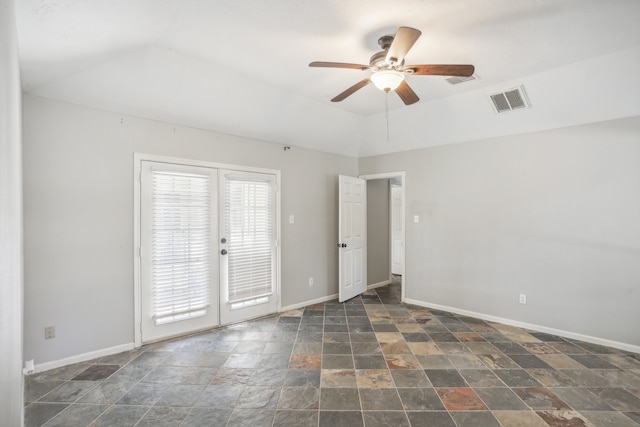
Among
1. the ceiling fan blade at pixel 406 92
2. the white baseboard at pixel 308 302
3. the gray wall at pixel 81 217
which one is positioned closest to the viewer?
the ceiling fan blade at pixel 406 92

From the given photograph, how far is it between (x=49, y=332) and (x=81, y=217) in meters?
1.06

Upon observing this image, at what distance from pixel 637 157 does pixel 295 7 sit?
370cm

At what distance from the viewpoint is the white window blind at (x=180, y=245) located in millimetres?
3193

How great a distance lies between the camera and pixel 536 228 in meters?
3.58

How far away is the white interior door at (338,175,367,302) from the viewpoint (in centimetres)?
468

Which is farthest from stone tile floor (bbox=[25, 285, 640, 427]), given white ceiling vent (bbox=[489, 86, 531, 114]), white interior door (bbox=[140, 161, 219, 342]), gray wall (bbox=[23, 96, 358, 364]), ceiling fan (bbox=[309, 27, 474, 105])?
white ceiling vent (bbox=[489, 86, 531, 114])

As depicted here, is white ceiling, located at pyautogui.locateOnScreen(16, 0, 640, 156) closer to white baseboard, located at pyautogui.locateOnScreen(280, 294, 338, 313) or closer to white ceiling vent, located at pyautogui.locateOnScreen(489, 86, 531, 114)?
white ceiling vent, located at pyautogui.locateOnScreen(489, 86, 531, 114)

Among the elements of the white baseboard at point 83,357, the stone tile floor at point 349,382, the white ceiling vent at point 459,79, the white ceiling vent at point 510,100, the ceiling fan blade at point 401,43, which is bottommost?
the stone tile floor at point 349,382

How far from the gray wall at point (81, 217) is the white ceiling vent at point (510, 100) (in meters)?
3.51

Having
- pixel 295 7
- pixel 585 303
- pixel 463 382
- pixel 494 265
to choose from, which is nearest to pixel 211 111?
pixel 295 7

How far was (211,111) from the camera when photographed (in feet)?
10.9

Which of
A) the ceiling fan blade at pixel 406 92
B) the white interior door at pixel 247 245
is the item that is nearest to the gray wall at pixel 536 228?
the ceiling fan blade at pixel 406 92

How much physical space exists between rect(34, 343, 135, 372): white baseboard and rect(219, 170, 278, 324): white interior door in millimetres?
1048

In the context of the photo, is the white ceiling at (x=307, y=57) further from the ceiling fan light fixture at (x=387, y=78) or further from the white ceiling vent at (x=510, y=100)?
the ceiling fan light fixture at (x=387, y=78)
